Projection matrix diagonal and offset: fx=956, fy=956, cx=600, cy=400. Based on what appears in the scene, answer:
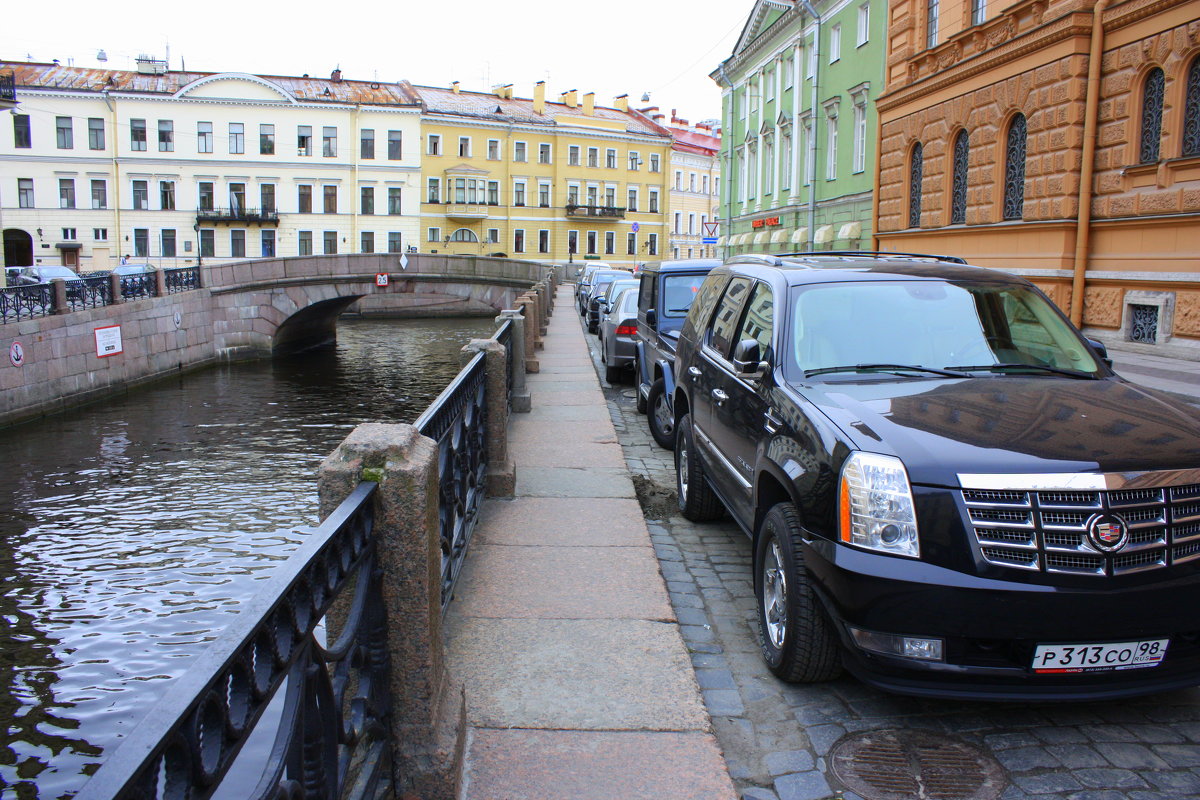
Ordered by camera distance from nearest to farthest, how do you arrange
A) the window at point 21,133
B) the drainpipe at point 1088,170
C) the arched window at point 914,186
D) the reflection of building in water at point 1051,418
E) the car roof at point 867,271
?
the reflection of building in water at point 1051,418, the car roof at point 867,271, the drainpipe at point 1088,170, the arched window at point 914,186, the window at point 21,133

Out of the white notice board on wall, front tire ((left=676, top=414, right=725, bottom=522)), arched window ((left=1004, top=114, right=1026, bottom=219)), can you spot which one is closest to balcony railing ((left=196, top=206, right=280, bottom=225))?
the white notice board on wall

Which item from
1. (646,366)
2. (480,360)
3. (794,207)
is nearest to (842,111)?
(794,207)

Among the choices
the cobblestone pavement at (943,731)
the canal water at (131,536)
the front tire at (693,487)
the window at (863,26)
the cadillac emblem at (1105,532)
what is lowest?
the canal water at (131,536)

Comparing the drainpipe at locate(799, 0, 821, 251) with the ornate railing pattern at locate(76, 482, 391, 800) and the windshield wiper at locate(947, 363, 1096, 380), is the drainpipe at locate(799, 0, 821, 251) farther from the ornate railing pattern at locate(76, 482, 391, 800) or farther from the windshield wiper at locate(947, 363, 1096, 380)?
the ornate railing pattern at locate(76, 482, 391, 800)

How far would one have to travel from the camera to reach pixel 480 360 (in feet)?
21.7

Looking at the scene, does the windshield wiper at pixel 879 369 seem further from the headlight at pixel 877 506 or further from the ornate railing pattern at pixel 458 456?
the ornate railing pattern at pixel 458 456

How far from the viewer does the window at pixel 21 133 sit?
5397cm

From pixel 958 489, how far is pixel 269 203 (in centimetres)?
5992

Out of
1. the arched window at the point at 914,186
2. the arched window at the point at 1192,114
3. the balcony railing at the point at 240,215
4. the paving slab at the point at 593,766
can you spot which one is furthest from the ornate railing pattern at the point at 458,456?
the balcony railing at the point at 240,215

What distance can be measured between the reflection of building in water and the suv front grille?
0.56 ft

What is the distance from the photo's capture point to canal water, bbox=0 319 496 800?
24.9ft

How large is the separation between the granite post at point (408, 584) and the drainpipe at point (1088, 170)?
1510cm

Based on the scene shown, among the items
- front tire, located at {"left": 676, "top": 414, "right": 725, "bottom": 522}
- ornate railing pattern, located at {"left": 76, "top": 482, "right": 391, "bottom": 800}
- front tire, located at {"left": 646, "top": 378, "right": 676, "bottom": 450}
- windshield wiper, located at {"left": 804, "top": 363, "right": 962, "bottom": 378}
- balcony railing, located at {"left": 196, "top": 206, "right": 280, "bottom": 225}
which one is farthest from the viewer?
balcony railing, located at {"left": 196, "top": 206, "right": 280, "bottom": 225}

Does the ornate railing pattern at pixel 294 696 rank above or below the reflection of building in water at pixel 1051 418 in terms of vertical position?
below
